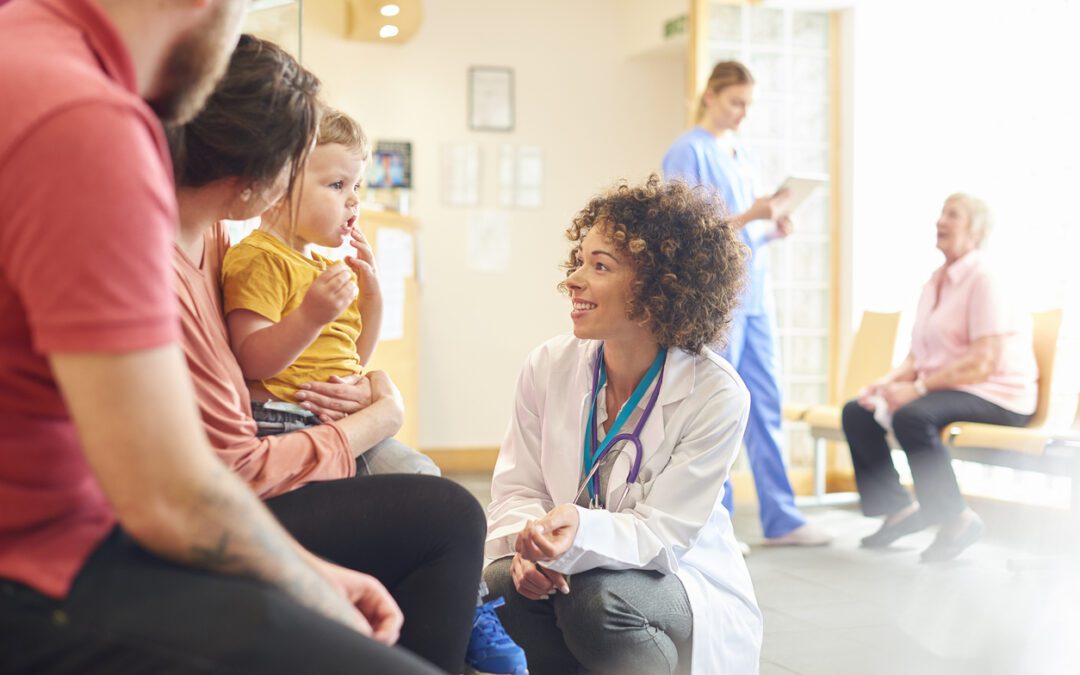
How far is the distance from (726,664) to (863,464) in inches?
110

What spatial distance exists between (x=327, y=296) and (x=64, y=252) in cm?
76

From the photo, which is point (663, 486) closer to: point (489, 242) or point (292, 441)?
point (292, 441)

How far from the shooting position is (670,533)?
1882 mm

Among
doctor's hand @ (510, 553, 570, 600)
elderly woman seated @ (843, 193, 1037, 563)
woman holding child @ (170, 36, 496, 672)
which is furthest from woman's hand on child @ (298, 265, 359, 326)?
elderly woman seated @ (843, 193, 1037, 563)

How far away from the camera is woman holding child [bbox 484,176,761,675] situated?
1848mm

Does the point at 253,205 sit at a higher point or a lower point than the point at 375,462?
higher

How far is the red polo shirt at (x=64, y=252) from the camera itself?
77 cm

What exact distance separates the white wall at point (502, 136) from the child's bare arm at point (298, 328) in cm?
492

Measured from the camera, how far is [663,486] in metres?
1.92

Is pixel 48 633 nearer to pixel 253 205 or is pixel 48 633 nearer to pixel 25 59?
pixel 25 59

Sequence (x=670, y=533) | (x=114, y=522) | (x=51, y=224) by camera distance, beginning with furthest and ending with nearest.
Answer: (x=670, y=533) → (x=114, y=522) → (x=51, y=224)

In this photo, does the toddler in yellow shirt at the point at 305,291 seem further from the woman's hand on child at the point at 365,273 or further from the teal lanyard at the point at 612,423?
the teal lanyard at the point at 612,423

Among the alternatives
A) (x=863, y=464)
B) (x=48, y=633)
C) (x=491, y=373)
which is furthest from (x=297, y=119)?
(x=491, y=373)

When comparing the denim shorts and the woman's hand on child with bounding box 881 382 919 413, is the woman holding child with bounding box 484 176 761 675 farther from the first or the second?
the woman's hand on child with bounding box 881 382 919 413
